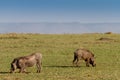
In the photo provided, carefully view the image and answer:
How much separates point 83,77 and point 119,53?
1797 centimetres

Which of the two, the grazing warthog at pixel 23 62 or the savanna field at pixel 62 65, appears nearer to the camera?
the savanna field at pixel 62 65

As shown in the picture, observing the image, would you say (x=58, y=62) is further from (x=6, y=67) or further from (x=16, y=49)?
Result: (x=16, y=49)

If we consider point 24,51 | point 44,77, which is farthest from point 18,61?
point 24,51

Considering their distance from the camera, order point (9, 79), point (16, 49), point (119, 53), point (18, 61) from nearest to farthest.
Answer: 1. point (9, 79)
2. point (18, 61)
3. point (119, 53)
4. point (16, 49)

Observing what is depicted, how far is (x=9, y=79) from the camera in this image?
21.7 meters

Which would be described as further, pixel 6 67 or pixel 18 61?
pixel 6 67

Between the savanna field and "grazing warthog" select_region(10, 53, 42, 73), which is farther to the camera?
"grazing warthog" select_region(10, 53, 42, 73)

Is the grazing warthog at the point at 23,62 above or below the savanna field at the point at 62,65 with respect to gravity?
above

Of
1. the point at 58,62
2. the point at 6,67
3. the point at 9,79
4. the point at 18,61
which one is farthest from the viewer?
the point at 58,62

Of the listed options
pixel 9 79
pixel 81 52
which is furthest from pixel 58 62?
pixel 9 79

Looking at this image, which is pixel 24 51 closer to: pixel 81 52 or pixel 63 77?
pixel 81 52

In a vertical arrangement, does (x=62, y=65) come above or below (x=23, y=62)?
below

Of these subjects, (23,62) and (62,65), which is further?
(62,65)

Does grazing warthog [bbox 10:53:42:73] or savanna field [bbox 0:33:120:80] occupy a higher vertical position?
grazing warthog [bbox 10:53:42:73]
